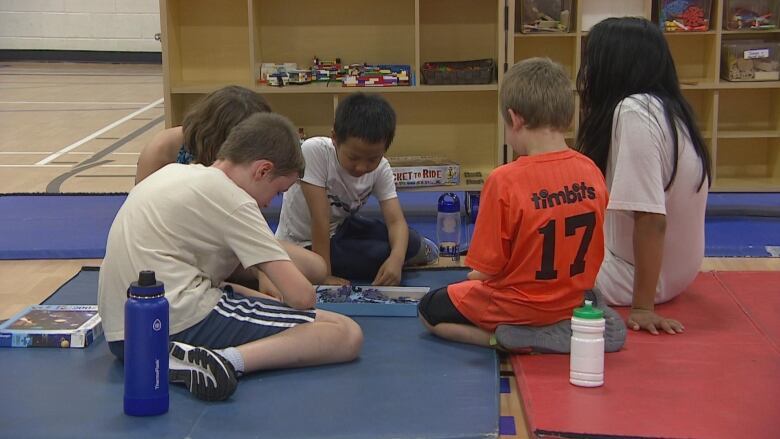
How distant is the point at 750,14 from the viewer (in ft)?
19.0

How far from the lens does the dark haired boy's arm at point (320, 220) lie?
13.2ft

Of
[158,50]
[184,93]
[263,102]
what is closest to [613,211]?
[263,102]

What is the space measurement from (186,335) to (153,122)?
759 cm

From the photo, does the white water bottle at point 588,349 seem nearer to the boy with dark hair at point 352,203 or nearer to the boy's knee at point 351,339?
the boy's knee at point 351,339

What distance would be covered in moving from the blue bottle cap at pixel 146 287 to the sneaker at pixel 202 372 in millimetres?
307

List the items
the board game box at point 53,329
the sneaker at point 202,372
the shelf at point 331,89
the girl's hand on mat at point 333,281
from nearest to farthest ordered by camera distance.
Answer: the sneaker at point 202,372, the board game box at point 53,329, the girl's hand on mat at point 333,281, the shelf at point 331,89

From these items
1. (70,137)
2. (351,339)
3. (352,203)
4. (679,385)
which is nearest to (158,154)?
(352,203)

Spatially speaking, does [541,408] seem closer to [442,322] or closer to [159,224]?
[442,322]

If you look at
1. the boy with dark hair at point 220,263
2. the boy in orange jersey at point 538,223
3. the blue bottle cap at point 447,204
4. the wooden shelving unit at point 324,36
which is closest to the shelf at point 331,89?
the wooden shelving unit at point 324,36

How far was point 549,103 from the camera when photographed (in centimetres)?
311

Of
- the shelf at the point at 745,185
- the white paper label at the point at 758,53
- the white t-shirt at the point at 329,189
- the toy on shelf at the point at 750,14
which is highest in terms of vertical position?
the toy on shelf at the point at 750,14

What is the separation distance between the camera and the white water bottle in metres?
2.89

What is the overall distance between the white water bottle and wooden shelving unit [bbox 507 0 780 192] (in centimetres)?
300

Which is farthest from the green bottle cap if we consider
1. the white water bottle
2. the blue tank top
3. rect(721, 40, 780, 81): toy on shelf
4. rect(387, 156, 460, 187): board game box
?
rect(721, 40, 780, 81): toy on shelf
